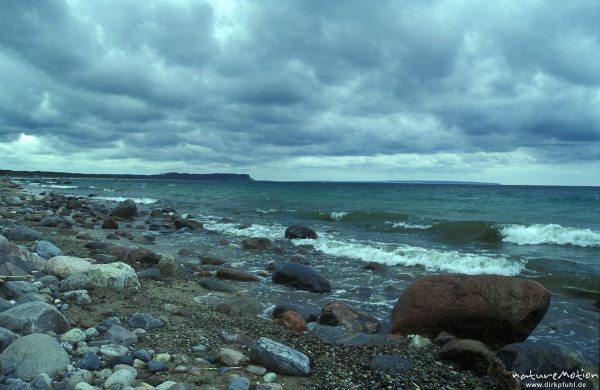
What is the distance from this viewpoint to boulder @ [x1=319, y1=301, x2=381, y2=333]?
21.6 feet

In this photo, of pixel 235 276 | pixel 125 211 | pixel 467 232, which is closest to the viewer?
pixel 235 276

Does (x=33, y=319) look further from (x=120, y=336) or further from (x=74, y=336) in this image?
(x=120, y=336)

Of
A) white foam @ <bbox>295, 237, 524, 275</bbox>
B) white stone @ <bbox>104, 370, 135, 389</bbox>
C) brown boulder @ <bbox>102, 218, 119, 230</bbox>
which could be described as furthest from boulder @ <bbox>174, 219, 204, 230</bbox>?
white stone @ <bbox>104, 370, 135, 389</bbox>

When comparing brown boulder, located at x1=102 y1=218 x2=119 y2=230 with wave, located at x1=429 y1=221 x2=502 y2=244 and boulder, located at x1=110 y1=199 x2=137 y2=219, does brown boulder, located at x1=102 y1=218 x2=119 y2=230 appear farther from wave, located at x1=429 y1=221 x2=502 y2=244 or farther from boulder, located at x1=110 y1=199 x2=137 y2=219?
wave, located at x1=429 y1=221 x2=502 y2=244

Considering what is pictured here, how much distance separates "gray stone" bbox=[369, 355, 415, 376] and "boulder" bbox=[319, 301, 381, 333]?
5.45 feet

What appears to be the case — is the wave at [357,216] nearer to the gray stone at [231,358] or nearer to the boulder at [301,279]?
the boulder at [301,279]

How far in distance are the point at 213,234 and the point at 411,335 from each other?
43.2ft

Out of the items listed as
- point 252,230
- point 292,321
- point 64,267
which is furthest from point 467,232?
point 64,267

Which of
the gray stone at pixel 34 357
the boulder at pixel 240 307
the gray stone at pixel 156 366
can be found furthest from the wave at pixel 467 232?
the gray stone at pixel 34 357

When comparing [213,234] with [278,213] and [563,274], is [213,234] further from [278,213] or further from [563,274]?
[563,274]

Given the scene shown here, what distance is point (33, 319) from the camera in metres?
4.44

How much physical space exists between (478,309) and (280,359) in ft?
11.4

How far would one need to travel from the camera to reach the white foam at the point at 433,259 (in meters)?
11.4

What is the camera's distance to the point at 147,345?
4629 millimetres
